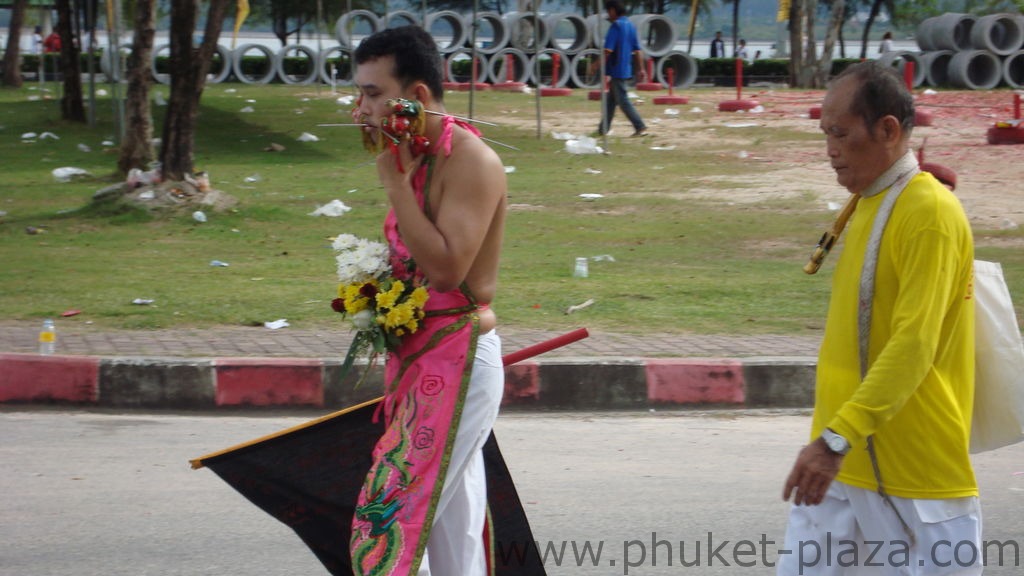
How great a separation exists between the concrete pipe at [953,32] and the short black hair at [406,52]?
112ft

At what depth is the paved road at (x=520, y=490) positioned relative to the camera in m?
4.80

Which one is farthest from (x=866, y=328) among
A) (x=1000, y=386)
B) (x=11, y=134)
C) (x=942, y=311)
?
(x=11, y=134)

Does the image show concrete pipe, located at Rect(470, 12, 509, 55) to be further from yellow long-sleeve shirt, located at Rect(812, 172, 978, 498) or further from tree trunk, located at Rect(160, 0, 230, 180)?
yellow long-sleeve shirt, located at Rect(812, 172, 978, 498)

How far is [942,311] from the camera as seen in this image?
2.80 m

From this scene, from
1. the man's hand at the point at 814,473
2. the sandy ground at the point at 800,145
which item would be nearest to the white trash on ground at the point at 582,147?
the sandy ground at the point at 800,145

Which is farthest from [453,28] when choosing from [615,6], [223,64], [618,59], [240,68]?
[618,59]

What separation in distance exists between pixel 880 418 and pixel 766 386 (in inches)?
183

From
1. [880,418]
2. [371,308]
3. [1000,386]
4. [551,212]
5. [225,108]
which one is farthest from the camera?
[225,108]

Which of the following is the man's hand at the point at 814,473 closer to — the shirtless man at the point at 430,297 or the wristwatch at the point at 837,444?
the wristwatch at the point at 837,444

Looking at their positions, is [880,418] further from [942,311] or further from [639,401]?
[639,401]

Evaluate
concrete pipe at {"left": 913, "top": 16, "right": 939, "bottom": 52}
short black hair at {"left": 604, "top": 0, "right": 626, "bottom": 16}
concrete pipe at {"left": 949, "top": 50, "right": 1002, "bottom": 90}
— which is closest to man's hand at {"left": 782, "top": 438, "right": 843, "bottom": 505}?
short black hair at {"left": 604, "top": 0, "right": 626, "bottom": 16}

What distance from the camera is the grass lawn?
28.1ft

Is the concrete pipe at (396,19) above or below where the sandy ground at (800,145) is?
above

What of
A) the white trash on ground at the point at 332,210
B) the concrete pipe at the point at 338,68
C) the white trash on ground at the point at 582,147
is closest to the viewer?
the white trash on ground at the point at 332,210
